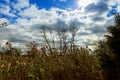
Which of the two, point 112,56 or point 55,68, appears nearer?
point 112,56

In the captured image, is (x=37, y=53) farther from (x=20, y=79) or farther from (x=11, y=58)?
(x=20, y=79)

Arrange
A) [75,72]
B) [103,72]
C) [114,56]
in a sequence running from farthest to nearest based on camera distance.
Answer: [75,72], [103,72], [114,56]

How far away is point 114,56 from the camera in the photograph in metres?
11.1

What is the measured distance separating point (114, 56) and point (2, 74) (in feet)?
13.8

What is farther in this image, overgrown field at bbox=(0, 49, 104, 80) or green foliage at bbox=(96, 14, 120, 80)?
overgrown field at bbox=(0, 49, 104, 80)

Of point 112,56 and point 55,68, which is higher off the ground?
point 112,56

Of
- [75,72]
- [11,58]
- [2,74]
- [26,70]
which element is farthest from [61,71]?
[11,58]

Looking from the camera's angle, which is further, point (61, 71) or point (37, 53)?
point (37, 53)

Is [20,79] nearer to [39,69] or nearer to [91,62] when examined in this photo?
[39,69]

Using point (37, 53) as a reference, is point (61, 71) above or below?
below

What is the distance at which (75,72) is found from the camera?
12625 mm

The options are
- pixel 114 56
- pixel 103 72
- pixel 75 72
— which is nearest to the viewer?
pixel 114 56

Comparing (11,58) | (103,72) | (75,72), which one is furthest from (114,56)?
(11,58)

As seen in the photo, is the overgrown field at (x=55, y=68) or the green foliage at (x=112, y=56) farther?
the overgrown field at (x=55, y=68)
